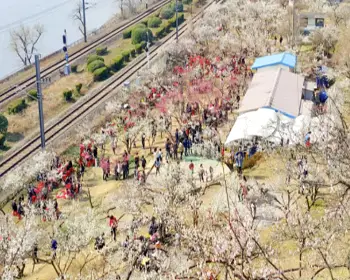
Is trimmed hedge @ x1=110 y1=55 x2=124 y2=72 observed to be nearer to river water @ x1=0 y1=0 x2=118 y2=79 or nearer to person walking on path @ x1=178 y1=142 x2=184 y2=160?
river water @ x1=0 y1=0 x2=118 y2=79

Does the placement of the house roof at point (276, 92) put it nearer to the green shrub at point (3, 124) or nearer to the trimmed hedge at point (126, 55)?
the green shrub at point (3, 124)

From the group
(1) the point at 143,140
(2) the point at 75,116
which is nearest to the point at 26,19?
(2) the point at 75,116

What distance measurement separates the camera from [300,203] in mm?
19719

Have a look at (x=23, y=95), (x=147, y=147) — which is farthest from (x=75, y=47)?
(x=147, y=147)

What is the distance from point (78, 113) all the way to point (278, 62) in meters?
14.1

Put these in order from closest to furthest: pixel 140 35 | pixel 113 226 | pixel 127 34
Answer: pixel 113 226 < pixel 140 35 < pixel 127 34

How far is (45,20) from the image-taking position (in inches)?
2825

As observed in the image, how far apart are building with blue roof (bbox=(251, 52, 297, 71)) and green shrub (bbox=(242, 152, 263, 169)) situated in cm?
1250

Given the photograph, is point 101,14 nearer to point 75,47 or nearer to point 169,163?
point 75,47

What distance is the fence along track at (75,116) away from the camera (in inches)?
1164

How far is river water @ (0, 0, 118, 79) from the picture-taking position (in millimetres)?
59188

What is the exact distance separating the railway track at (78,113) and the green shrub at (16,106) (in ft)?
12.0

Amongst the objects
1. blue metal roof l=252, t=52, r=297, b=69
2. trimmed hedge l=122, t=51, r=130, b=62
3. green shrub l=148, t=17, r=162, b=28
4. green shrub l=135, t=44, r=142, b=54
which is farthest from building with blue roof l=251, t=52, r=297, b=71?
green shrub l=148, t=17, r=162, b=28

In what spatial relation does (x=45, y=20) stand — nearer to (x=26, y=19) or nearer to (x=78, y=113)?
(x=26, y=19)
